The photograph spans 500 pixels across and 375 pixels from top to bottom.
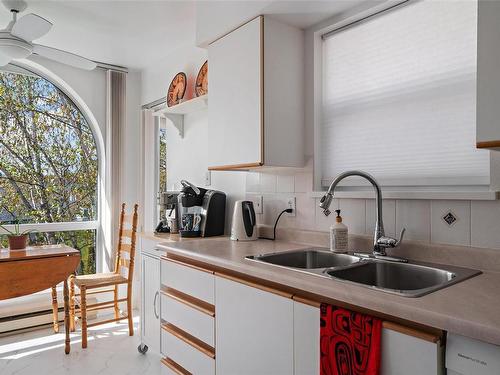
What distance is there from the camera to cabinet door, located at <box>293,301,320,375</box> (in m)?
1.31

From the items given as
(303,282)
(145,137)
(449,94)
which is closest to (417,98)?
(449,94)

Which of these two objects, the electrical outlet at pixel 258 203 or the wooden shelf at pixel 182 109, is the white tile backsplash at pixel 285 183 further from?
the wooden shelf at pixel 182 109

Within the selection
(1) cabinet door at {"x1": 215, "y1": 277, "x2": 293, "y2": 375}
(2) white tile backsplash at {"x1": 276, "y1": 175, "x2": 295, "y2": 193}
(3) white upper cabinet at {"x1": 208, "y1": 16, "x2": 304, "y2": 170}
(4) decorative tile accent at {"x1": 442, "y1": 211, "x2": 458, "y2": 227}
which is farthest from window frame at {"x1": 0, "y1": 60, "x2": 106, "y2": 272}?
(4) decorative tile accent at {"x1": 442, "y1": 211, "x2": 458, "y2": 227}

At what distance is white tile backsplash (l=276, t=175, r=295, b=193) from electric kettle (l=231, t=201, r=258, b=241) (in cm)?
23

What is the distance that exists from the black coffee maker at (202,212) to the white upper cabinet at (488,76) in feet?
5.95

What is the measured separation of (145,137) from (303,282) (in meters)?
3.13

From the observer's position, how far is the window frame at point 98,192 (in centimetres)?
368

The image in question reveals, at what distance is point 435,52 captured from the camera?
1.74 m

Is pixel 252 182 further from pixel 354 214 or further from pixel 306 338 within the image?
pixel 306 338

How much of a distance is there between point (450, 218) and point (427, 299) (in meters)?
0.63

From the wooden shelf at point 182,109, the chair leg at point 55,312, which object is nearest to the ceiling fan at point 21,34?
the wooden shelf at point 182,109

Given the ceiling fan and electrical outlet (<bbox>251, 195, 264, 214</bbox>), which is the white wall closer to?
electrical outlet (<bbox>251, 195, 264, 214</bbox>)

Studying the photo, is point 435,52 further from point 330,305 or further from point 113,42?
point 113,42

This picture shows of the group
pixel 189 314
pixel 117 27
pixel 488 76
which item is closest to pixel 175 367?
pixel 189 314
